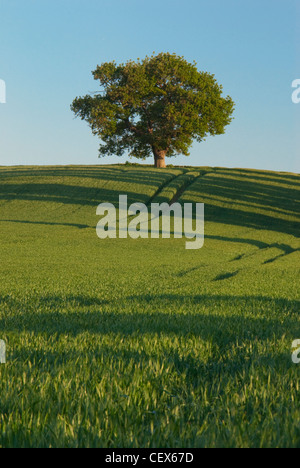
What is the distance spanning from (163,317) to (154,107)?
66806 mm

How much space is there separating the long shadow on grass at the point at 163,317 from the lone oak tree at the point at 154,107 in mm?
60452

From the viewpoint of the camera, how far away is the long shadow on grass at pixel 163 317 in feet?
25.1

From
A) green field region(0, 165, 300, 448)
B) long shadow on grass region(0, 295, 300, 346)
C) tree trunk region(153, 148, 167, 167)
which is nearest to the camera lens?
green field region(0, 165, 300, 448)

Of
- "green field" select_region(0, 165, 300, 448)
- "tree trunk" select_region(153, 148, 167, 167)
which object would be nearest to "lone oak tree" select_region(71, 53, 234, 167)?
"tree trunk" select_region(153, 148, 167, 167)

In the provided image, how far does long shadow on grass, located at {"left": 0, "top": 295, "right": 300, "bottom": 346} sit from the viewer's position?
7.64 m

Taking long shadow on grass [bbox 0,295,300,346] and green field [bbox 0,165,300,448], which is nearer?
green field [bbox 0,165,300,448]

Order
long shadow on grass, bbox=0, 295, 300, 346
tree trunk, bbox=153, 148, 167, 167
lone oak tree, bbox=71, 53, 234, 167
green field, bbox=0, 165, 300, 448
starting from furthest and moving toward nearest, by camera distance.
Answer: tree trunk, bbox=153, 148, 167, 167 < lone oak tree, bbox=71, 53, 234, 167 < long shadow on grass, bbox=0, 295, 300, 346 < green field, bbox=0, 165, 300, 448

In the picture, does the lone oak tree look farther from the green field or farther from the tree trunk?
the green field

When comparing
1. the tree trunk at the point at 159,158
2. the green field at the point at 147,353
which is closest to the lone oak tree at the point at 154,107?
the tree trunk at the point at 159,158

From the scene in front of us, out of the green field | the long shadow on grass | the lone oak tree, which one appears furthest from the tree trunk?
the long shadow on grass

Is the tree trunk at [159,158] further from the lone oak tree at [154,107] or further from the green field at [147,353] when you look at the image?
the green field at [147,353]

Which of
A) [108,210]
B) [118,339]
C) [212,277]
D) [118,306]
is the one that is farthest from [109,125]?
[118,339]

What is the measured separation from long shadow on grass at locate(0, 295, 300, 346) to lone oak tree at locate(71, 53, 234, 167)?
6045 cm

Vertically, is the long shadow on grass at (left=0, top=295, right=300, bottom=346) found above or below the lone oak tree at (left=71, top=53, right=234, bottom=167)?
below
